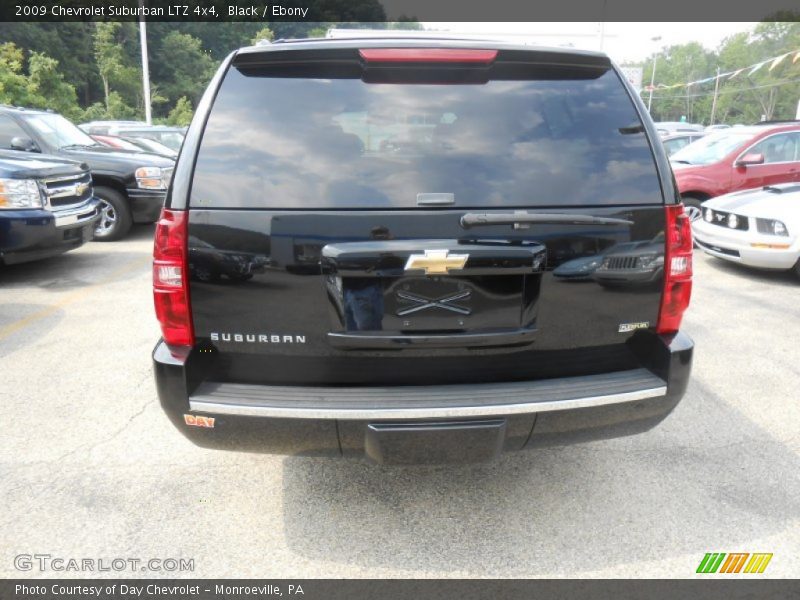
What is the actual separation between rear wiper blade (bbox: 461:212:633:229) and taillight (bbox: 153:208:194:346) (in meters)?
1.02

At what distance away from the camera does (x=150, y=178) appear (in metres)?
8.75

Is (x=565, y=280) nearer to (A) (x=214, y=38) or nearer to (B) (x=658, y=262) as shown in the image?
(B) (x=658, y=262)

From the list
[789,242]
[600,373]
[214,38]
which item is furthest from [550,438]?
[214,38]

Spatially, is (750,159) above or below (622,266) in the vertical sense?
above

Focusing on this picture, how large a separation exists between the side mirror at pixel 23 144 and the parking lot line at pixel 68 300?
201 cm

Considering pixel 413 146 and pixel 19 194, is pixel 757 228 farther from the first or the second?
pixel 19 194

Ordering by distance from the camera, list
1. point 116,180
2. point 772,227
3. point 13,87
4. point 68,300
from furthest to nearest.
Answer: point 13,87 < point 116,180 < point 772,227 < point 68,300

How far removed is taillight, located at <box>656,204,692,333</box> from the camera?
7.32 feet

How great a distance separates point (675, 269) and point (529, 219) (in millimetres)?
668

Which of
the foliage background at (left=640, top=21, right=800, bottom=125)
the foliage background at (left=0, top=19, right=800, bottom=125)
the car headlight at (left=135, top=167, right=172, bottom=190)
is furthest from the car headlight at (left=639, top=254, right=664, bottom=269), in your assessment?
the foliage background at (left=640, top=21, right=800, bottom=125)

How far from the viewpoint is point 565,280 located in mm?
2150

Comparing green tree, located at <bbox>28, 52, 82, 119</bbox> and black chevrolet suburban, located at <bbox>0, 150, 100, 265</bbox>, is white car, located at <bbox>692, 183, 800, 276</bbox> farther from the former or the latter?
green tree, located at <bbox>28, 52, 82, 119</bbox>

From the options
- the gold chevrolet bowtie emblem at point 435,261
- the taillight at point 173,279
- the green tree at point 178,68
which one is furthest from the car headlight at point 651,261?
the green tree at point 178,68

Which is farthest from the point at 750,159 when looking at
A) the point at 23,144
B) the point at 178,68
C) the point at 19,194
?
the point at 178,68
